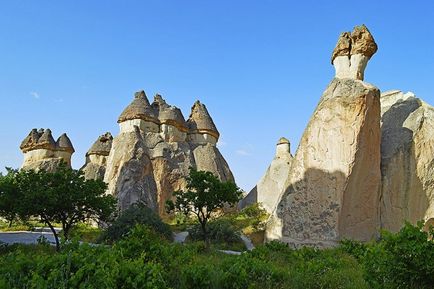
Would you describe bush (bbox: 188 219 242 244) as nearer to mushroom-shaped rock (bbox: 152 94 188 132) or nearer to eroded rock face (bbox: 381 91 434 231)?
eroded rock face (bbox: 381 91 434 231)

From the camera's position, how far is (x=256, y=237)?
17.8 metres

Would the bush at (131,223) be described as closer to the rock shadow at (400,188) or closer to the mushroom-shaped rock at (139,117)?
the rock shadow at (400,188)

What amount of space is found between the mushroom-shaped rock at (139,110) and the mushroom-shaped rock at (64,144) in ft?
22.7

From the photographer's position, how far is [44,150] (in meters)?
30.5

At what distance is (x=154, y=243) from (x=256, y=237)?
38.2 feet

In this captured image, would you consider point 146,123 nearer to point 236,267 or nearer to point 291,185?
point 291,185

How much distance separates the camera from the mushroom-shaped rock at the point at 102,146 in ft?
101

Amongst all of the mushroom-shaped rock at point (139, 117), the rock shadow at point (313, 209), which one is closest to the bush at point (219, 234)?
the rock shadow at point (313, 209)

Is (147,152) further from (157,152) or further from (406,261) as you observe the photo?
(406,261)

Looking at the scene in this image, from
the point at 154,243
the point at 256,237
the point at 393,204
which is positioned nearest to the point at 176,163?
the point at 256,237

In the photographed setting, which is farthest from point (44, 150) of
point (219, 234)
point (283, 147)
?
point (219, 234)

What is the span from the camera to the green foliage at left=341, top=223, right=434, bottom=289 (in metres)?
5.22

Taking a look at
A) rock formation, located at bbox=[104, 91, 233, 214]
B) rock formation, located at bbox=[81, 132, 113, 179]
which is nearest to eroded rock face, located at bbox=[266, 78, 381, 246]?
rock formation, located at bbox=[104, 91, 233, 214]

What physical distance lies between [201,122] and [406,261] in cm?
2559
